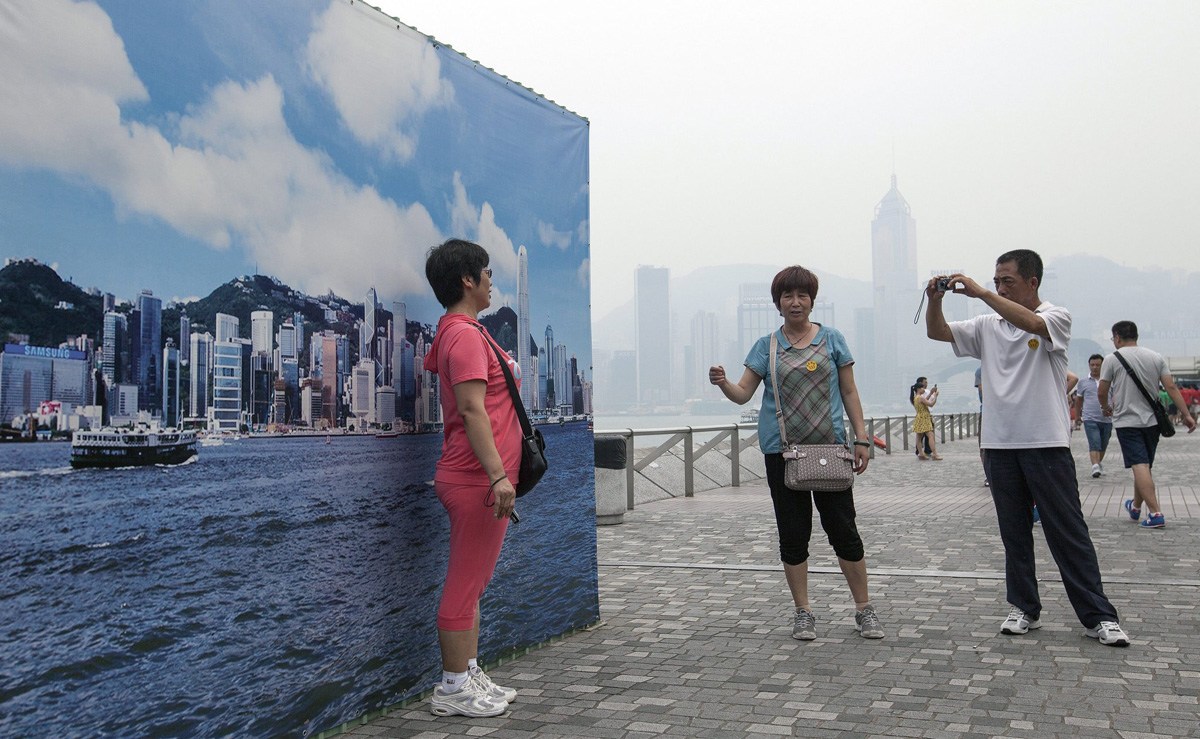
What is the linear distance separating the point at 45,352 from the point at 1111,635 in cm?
412

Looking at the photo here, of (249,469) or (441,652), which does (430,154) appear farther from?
(441,652)

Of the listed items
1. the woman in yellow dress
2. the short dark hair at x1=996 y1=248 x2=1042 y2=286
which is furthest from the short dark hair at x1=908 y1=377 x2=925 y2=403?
the short dark hair at x1=996 y1=248 x2=1042 y2=286

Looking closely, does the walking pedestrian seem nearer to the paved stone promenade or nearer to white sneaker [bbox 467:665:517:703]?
the paved stone promenade

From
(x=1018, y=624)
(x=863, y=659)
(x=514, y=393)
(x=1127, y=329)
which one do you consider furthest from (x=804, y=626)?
(x=1127, y=329)

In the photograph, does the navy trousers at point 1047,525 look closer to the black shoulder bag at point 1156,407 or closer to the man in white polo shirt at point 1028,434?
the man in white polo shirt at point 1028,434

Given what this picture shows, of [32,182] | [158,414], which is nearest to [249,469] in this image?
[158,414]

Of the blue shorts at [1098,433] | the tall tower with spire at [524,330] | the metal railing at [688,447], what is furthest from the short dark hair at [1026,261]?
the blue shorts at [1098,433]

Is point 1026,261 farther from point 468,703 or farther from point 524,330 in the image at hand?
point 468,703

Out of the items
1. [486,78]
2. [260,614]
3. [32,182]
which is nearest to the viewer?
[32,182]

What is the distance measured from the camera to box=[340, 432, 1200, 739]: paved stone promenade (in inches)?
139

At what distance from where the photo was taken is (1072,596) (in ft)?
15.2

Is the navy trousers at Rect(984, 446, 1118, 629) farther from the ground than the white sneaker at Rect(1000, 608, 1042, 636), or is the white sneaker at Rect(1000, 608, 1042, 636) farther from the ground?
the navy trousers at Rect(984, 446, 1118, 629)

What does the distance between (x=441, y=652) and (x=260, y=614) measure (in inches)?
32.0

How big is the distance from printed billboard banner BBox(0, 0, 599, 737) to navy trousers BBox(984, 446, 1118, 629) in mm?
2177
